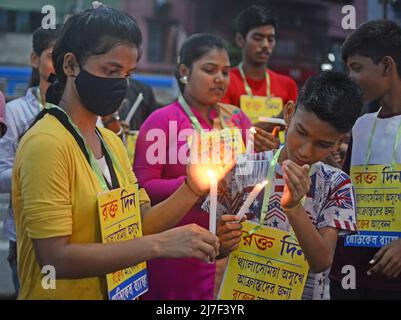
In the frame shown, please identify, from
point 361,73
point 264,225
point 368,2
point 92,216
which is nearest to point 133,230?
point 92,216

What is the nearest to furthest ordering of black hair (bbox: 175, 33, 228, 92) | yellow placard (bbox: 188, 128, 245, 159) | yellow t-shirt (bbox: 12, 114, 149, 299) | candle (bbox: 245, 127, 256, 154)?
1. yellow t-shirt (bbox: 12, 114, 149, 299)
2. yellow placard (bbox: 188, 128, 245, 159)
3. candle (bbox: 245, 127, 256, 154)
4. black hair (bbox: 175, 33, 228, 92)

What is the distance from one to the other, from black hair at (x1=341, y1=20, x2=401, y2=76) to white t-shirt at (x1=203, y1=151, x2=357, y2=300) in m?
0.63

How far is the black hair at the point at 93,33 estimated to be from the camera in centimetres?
193

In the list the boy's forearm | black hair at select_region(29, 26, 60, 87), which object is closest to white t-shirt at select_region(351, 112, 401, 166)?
the boy's forearm

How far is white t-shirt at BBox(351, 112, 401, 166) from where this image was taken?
254 centimetres

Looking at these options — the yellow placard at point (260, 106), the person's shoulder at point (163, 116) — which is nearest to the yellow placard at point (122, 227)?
the person's shoulder at point (163, 116)

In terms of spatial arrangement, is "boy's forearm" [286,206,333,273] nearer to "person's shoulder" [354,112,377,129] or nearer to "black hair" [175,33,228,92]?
"person's shoulder" [354,112,377,129]

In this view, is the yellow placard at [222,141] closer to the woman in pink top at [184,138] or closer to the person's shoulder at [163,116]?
the woman in pink top at [184,138]

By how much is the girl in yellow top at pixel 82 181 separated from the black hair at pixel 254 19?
7.02 feet

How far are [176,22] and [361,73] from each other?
1532 cm

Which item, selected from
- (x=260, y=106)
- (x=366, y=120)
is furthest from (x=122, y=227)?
(x=260, y=106)

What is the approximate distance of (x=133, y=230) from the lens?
205 cm

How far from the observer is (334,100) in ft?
7.17
